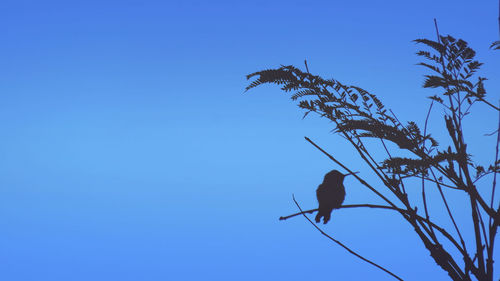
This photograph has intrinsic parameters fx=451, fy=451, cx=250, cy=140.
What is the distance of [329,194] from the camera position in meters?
2.83

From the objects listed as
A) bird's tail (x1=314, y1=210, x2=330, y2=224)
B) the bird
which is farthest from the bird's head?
bird's tail (x1=314, y1=210, x2=330, y2=224)

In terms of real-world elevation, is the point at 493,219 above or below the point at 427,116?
below

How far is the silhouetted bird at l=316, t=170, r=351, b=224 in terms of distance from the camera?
9.22 feet

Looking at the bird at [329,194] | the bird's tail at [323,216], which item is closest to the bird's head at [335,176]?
the bird at [329,194]

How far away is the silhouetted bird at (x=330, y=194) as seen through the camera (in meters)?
2.81

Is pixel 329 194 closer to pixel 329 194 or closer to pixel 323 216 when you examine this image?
pixel 329 194

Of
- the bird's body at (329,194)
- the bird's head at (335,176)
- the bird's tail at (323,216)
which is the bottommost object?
the bird's tail at (323,216)

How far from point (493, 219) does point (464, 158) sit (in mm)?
359

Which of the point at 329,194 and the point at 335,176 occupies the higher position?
the point at 335,176

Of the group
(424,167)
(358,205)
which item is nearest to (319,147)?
(358,205)

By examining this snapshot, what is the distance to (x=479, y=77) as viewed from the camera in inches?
114

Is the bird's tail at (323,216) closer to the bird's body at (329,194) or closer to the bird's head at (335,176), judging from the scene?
the bird's body at (329,194)

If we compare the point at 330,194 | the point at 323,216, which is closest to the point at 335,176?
the point at 330,194

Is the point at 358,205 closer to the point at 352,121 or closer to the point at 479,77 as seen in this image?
the point at 352,121
